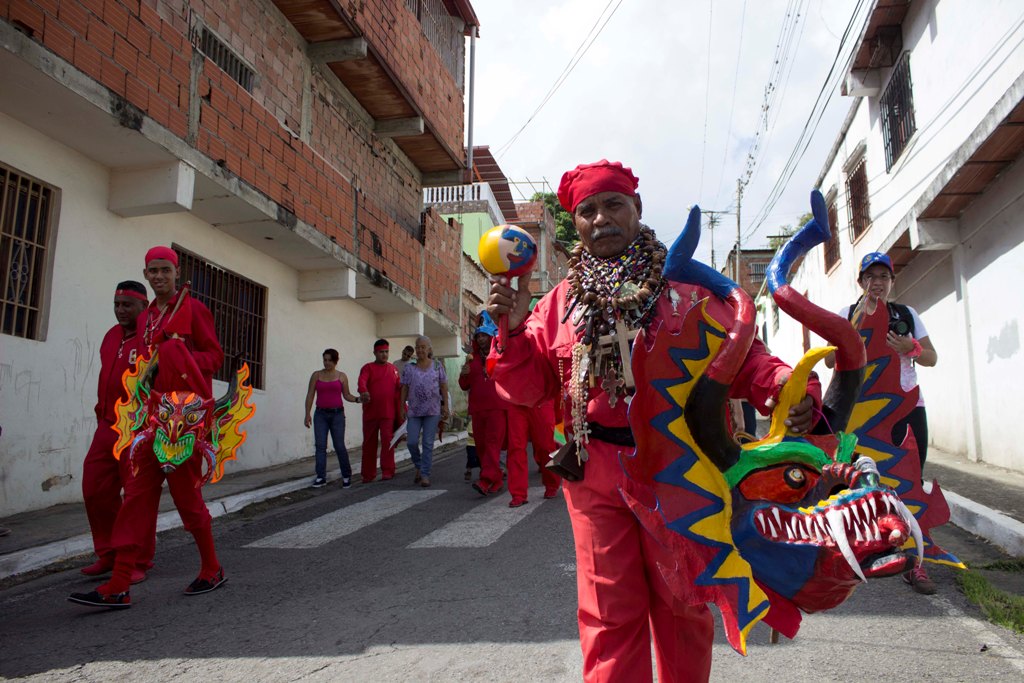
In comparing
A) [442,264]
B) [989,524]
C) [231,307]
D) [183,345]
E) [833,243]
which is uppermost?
[833,243]

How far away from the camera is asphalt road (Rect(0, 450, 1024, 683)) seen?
318 cm

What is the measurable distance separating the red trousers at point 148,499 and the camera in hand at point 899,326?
14.2 ft

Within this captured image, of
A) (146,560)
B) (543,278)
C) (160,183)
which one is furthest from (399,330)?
(543,278)

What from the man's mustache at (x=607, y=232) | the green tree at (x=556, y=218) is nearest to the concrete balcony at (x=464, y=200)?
the green tree at (x=556, y=218)

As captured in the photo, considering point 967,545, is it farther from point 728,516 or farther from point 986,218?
point 986,218

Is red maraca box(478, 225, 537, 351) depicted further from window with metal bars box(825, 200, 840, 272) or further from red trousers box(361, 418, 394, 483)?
window with metal bars box(825, 200, 840, 272)

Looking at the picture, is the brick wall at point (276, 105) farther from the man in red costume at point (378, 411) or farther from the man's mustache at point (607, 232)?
the man's mustache at point (607, 232)

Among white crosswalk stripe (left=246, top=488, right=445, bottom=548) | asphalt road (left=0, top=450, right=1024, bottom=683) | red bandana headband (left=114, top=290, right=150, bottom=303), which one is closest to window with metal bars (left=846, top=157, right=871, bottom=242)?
white crosswalk stripe (left=246, top=488, right=445, bottom=548)

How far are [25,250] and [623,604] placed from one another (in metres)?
7.27

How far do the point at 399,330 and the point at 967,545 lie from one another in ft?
42.6

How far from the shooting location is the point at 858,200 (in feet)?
50.5

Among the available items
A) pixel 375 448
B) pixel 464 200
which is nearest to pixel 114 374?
pixel 375 448

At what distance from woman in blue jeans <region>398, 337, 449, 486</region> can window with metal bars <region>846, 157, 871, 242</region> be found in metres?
9.50

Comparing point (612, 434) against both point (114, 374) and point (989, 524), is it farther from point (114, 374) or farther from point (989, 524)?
point (989, 524)
